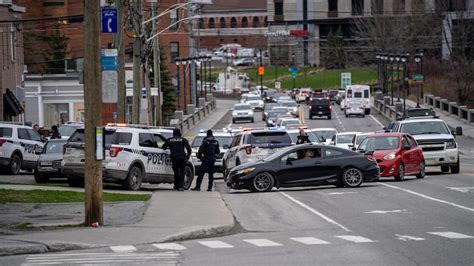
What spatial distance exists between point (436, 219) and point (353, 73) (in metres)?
135

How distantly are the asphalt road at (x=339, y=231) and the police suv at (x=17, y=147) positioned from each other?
41.8ft

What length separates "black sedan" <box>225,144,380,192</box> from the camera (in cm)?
3089

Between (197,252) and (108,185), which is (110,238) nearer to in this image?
(197,252)

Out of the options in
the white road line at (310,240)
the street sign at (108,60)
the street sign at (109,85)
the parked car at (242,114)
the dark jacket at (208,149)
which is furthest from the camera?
the parked car at (242,114)

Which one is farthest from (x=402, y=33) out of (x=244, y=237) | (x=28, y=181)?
(x=244, y=237)

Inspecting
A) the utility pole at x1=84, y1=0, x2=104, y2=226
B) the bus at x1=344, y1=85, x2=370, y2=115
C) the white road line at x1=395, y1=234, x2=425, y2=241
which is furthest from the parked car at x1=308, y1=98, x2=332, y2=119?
the white road line at x1=395, y1=234, x2=425, y2=241

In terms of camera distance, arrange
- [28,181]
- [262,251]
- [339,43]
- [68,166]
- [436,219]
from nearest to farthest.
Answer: [262,251] → [436,219] → [68,166] → [28,181] → [339,43]

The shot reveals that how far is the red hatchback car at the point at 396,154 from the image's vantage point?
3366 centimetres

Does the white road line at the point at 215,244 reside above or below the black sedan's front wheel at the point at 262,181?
above

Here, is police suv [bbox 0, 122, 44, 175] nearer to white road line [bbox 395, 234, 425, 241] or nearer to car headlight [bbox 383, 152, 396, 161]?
car headlight [bbox 383, 152, 396, 161]

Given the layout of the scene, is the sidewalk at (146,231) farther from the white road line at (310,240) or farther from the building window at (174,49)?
the building window at (174,49)

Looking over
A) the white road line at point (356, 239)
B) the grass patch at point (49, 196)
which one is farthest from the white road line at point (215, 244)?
the grass patch at point (49, 196)

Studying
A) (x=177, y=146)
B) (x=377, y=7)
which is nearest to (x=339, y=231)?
(x=177, y=146)

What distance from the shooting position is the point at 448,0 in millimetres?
98125
